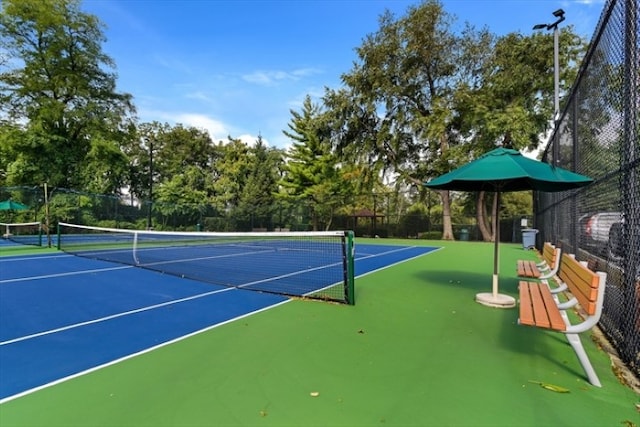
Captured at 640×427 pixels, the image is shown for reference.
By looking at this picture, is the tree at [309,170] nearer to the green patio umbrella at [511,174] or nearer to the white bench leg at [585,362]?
the green patio umbrella at [511,174]

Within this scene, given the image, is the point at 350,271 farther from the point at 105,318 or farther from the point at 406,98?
the point at 406,98

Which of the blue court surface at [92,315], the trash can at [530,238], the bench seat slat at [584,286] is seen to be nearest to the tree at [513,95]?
the trash can at [530,238]

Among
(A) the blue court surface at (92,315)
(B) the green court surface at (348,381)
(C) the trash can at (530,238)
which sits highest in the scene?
(C) the trash can at (530,238)

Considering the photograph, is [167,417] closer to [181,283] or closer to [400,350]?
[400,350]

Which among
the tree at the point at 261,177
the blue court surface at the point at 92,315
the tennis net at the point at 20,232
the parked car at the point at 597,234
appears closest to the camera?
the blue court surface at the point at 92,315

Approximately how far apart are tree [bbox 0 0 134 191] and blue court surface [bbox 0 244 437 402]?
2108 centimetres

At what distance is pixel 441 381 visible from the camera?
9.21 ft

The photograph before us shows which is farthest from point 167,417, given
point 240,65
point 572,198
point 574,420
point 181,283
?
point 240,65

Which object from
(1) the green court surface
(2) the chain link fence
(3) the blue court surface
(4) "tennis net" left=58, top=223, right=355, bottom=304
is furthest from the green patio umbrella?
(3) the blue court surface

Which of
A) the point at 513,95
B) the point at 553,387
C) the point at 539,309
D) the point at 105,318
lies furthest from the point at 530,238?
the point at 105,318

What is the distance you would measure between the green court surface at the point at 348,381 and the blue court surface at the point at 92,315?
15.1 inches

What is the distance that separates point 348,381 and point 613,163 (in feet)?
11.9

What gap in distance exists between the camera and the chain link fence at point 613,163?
3.08m

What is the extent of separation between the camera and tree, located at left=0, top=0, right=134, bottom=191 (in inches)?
968
